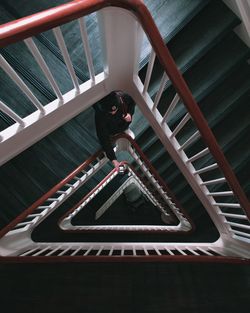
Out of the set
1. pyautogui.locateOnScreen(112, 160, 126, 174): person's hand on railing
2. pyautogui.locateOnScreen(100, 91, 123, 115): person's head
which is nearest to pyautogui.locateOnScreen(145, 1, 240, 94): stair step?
pyautogui.locateOnScreen(100, 91, 123, 115): person's head

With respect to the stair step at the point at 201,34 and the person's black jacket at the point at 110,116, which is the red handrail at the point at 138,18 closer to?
the person's black jacket at the point at 110,116

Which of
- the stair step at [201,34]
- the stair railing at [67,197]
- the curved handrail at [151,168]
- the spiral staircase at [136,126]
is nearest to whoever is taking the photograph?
the spiral staircase at [136,126]

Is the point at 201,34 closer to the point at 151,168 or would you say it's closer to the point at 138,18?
the point at 151,168

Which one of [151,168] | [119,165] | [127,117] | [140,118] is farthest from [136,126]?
[127,117]

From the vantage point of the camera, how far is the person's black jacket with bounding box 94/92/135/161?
2.23 meters

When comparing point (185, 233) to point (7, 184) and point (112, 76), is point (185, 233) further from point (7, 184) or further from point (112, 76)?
point (112, 76)

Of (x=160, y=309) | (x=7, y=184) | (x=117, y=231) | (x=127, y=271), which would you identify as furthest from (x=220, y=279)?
(x=7, y=184)

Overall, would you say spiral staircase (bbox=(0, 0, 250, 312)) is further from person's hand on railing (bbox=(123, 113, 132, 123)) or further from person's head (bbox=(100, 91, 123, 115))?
person's hand on railing (bbox=(123, 113, 132, 123))

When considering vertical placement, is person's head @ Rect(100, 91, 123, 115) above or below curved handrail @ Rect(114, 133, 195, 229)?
above

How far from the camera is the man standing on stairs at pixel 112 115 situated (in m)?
2.23

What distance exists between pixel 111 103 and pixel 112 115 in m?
0.19

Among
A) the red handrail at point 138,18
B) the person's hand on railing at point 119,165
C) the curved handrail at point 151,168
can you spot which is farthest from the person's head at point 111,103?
the person's hand on railing at point 119,165

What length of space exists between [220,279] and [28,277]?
2008mm

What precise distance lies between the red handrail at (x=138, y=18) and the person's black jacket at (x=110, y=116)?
773 mm
